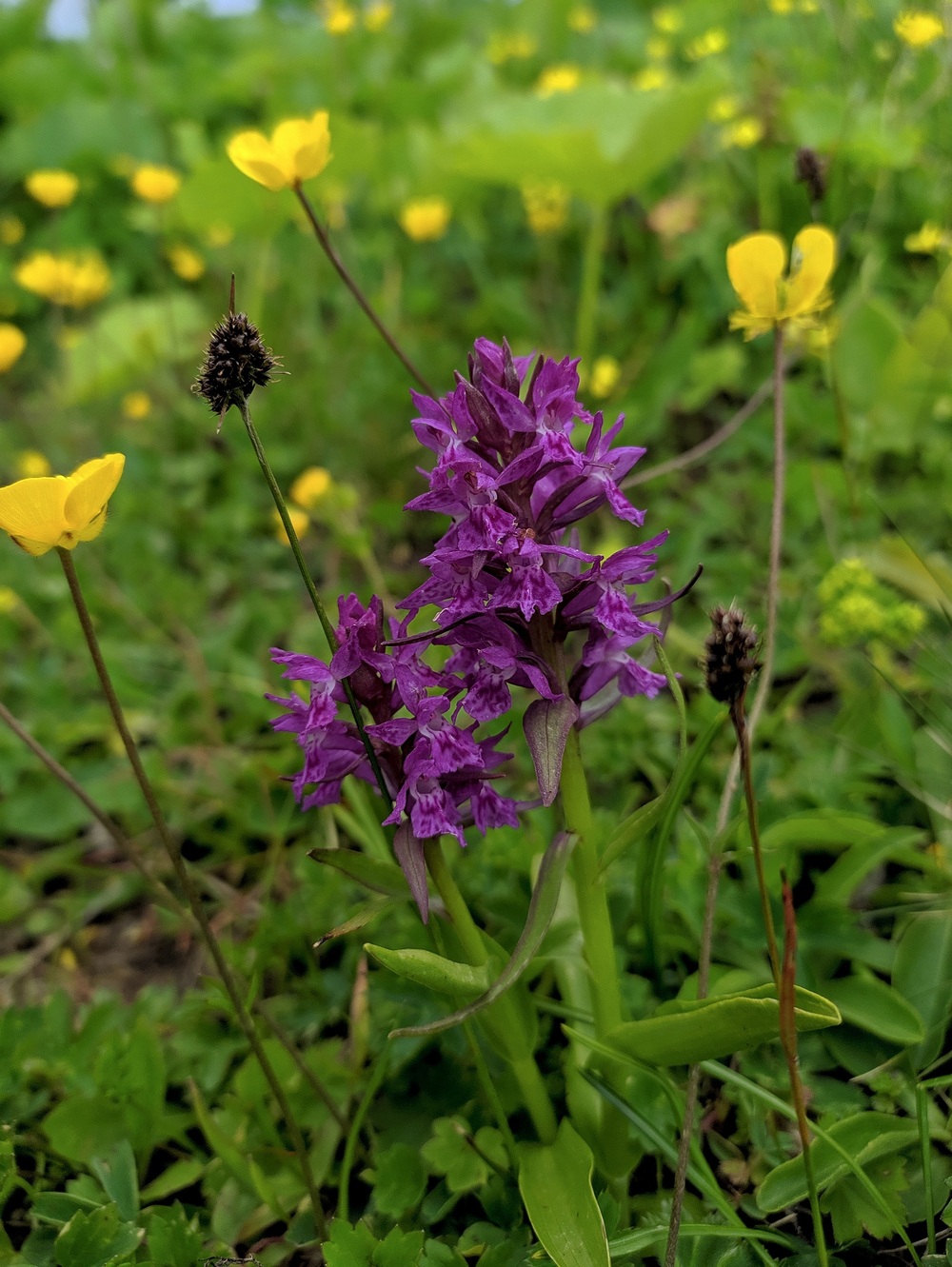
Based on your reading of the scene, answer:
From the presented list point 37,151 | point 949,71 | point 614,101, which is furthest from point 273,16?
point 949,71

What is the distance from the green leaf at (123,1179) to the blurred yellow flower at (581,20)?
17.9ft

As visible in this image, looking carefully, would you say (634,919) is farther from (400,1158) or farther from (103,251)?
(103,251)

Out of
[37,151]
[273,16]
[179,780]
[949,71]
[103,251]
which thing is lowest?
[179,780]

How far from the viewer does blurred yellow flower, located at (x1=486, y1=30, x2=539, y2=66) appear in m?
5.00

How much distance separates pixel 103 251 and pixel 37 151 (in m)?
0.81

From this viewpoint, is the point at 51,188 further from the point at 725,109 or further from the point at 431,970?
the point at 431,970

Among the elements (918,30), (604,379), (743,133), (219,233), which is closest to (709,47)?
(743,133)

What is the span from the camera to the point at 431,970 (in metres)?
1.01

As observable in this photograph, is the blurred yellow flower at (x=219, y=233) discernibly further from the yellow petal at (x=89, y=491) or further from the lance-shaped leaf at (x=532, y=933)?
the lance-shaped leaf at (x=532, y=933)

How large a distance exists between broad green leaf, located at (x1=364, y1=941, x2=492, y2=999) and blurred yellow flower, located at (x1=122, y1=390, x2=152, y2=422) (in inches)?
119

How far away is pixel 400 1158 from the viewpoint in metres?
1.32

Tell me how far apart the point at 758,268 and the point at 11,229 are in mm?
5014

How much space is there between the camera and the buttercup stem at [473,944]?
1.14 metres

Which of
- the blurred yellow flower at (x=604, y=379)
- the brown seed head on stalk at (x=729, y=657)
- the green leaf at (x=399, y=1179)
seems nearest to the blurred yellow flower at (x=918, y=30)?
the blurred yellow flower at (x=604, y=379)
